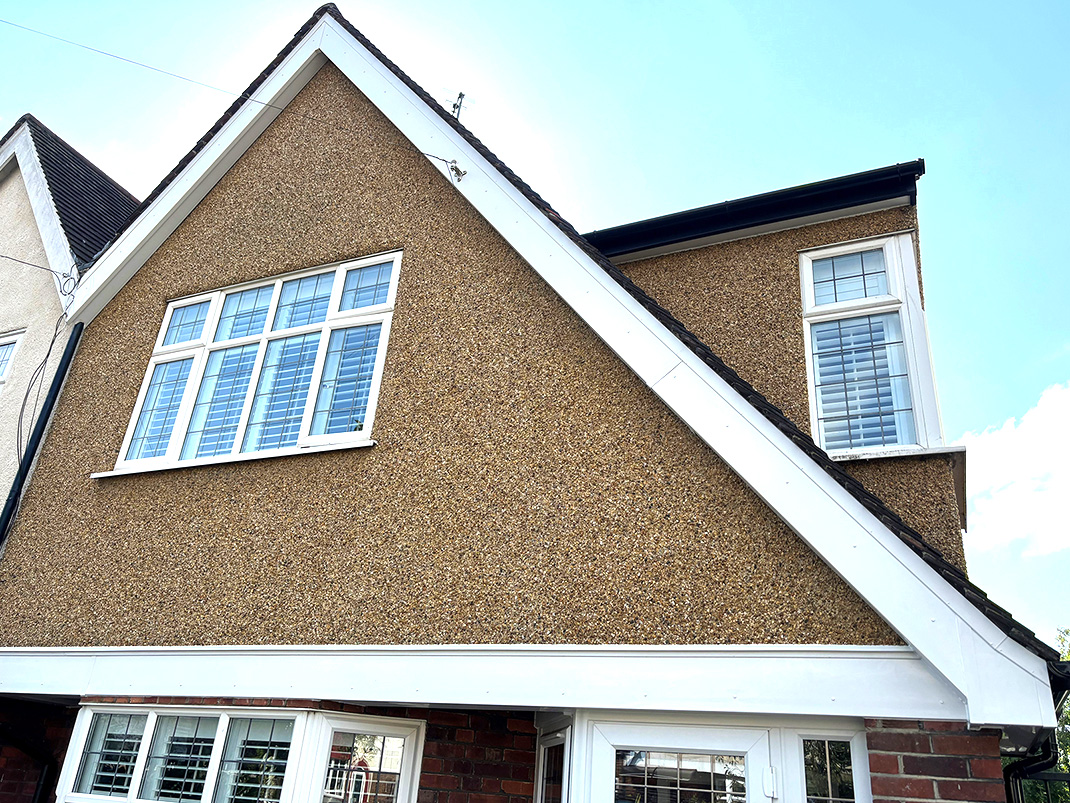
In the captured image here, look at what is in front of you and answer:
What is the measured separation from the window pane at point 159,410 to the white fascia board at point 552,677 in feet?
5.74

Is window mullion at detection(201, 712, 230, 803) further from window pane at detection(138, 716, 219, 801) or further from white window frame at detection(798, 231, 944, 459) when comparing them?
white window frame at detection(798, 231, 944, 459)

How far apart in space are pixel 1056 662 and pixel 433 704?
313cm

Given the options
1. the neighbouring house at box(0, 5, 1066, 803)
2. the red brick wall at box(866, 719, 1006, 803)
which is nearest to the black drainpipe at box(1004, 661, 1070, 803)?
the neighbouring house at box(0, 5, 1066, 803)

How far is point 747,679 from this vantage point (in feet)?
12.7

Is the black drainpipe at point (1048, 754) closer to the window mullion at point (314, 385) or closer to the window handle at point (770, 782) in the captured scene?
the window handle at point (770, 782)

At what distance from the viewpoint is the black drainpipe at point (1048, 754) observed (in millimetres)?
3293

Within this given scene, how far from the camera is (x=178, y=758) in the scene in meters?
5.45

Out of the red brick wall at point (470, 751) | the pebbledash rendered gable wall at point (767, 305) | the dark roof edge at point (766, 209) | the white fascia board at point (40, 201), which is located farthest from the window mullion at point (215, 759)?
the white fascia board at point (40, 201)

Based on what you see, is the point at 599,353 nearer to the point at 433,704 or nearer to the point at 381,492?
the point at 381,492

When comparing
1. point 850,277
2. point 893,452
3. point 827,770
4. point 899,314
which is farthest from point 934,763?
point 850,277

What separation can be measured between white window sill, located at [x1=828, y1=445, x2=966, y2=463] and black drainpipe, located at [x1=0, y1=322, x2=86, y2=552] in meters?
6.96

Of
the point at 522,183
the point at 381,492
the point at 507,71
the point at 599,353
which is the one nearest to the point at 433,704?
the point at 381,492

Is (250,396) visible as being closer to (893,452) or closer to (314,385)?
(314,385)

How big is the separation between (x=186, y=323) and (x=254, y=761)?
4.13 m
